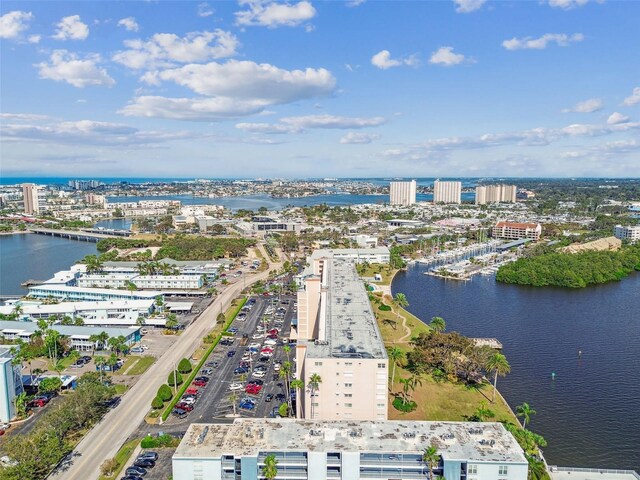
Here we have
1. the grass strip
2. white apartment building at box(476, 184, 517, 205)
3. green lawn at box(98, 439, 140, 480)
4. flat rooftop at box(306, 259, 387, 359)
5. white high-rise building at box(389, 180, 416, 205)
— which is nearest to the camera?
green lawn at box(98, 439, 140, 480)

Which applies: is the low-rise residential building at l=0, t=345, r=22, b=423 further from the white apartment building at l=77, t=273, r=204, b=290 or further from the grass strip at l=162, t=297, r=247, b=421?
the white apartment building at l=77, t=273, r=204, b=290

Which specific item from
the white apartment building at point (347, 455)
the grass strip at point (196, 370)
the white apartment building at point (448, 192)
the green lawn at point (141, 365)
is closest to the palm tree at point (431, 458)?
the white apartment building at point (347, 455)

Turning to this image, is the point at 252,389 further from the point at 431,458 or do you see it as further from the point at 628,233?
the point at 628,233

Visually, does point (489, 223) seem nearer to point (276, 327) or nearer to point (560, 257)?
point (560, 257)

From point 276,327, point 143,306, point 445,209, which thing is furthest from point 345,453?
point 445,209

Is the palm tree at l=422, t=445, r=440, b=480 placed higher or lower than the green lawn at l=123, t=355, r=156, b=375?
higher

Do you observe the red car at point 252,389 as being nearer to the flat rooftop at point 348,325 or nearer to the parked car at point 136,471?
the flat rooftop at point 348,325

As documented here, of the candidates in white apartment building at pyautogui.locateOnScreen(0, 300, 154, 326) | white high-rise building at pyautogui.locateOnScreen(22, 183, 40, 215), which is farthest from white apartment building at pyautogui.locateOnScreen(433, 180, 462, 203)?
white apartment building at pyautogui.locateOnScreen(0, 300, 154, 326)

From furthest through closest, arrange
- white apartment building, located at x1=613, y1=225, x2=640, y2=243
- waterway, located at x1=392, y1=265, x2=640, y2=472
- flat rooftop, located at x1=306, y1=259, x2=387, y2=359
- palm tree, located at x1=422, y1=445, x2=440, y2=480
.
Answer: white apartment building, located at x1=613, y1=225, x2=640, y2=243 → waterway, located at x1=392, y1=265, x2=640, y2=472 → flat rooftop, located at x1=306, y1=259, x2=387, y2=359 → palm tree, located at x1=422, y1=445, x2=440, y2=480
